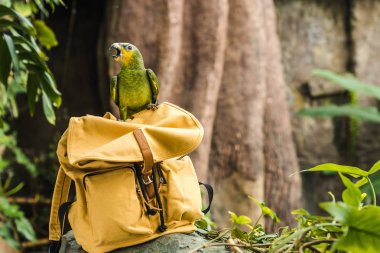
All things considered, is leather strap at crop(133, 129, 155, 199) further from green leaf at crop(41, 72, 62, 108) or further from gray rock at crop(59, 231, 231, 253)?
green leaf at crop(41, 72, 62, 108)

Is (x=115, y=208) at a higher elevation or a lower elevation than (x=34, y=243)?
higher

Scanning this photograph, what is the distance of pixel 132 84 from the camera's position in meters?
2.61

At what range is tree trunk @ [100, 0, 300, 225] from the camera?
207 inches

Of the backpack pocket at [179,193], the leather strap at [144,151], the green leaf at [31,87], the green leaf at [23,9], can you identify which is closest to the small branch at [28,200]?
the green leaf at [23,9]

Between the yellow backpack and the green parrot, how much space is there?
243 millimetres

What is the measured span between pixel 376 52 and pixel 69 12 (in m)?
3.31

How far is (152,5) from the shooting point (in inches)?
207

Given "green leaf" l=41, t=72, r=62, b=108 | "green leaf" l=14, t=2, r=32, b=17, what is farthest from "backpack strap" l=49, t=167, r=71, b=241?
"green leaf" l=14, t=2, r=32, b=17

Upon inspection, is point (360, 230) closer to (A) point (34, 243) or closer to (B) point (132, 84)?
(B) point (132, 84)

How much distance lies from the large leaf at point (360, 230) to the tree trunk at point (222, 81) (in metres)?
3.61

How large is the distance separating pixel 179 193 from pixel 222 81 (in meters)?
3.26

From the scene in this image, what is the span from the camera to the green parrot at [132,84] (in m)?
2.60

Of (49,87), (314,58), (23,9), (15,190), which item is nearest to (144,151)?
(49,87)

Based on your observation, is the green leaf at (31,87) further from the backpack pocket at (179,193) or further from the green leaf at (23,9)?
Result: the backpack pocket at (179,193)
